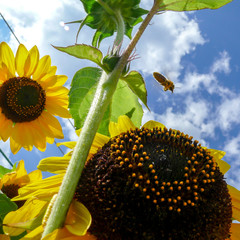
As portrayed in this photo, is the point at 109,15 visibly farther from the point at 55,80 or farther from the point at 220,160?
the point at 55,80

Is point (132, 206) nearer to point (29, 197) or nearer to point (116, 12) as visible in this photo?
point (29, 197)

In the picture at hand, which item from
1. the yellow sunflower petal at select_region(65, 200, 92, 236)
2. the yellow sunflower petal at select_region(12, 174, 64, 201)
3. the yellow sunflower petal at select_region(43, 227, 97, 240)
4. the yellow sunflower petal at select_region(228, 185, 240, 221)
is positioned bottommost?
the yellow sunflower petal at select_region(43, 227, 97, 240)

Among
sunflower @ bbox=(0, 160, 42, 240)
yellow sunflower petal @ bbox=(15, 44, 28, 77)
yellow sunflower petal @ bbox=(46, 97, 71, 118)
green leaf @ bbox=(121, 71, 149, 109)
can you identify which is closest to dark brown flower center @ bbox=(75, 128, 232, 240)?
green leaf @ bbox=(121, 71, 149, 109)

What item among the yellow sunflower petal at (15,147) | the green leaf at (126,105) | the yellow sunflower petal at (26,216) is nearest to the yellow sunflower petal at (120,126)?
the green leaf at (126,105)

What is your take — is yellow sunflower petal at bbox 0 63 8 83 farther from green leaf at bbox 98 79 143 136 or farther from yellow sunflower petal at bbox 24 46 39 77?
green leaf at bbox 98 79 143 136

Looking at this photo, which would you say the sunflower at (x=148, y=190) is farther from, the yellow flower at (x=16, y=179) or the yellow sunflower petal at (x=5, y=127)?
the yellow sunflower petal at (x=5, y=127)
